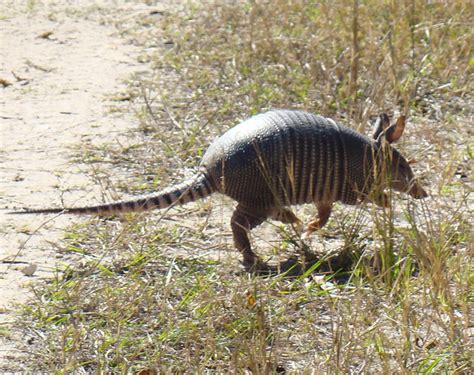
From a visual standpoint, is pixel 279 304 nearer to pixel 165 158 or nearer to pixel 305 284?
pixel 305 284

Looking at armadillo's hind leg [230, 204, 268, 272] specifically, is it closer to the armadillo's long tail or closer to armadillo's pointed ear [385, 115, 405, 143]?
the armadillo's long tail

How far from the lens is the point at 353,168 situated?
4.45 m

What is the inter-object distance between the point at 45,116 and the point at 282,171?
2.52m

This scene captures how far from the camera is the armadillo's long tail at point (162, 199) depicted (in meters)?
4.06

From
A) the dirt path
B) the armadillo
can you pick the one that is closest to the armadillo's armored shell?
the armadillo

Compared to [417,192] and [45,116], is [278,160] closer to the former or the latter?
[417,192]

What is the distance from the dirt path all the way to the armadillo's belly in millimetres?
853

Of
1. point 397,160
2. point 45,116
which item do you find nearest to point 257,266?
point 397,160

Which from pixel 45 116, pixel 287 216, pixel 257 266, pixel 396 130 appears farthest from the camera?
pixel 45 116

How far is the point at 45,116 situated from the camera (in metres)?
6.32

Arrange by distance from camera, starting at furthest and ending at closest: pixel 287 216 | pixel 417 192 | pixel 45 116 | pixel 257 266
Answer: pixel 45 116 → pixel 417 192 → pixel 287 216 → pixel 257 266

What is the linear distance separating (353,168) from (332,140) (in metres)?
0.17

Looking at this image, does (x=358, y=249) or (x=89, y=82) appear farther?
(x=89, y=82)

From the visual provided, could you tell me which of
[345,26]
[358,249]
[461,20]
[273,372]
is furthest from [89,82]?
[273,372]
